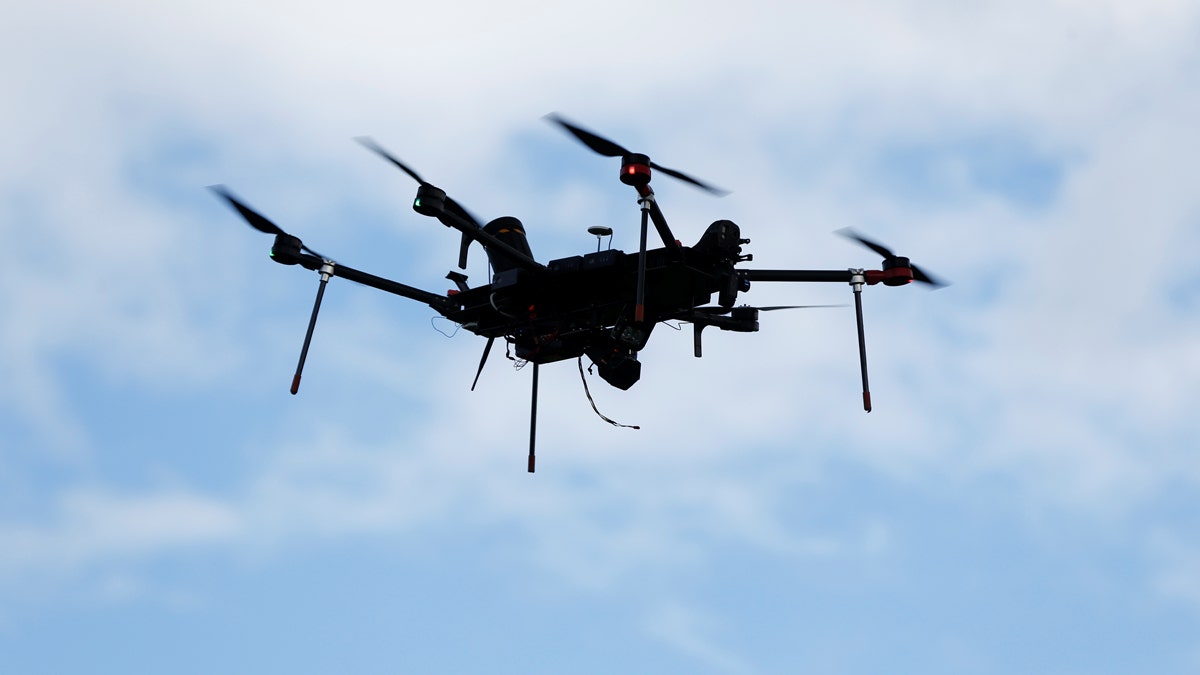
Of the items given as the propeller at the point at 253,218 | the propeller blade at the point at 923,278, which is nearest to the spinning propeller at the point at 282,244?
the propeller at the point at 253,218

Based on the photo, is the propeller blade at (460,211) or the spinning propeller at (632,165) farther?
the propeller blade at (460,211)

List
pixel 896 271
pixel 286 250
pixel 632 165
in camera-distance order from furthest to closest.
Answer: pixel 286 250 < pixel 896 271 < pixel 632 165

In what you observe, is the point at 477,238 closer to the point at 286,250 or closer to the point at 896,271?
the point at 286,250

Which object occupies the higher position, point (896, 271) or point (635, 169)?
point (896, 271)

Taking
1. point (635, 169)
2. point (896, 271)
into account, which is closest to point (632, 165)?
point (635, 169)

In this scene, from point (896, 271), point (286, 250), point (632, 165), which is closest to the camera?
point (632, 165)

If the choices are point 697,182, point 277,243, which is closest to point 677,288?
point 697,182

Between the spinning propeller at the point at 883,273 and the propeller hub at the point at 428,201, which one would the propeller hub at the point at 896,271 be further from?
the propeller hub at the point at 428,201
